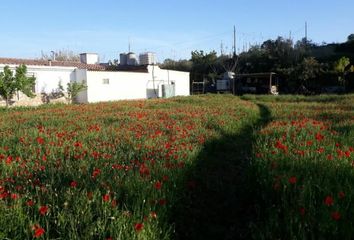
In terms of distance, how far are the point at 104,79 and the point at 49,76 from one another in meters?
5.09

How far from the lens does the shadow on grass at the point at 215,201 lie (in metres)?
4.87

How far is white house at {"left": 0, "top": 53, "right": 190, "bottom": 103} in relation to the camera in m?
31.7

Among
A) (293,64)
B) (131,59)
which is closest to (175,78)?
(131,59)

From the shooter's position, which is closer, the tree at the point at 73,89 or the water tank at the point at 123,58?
the tree at the point at 73,89

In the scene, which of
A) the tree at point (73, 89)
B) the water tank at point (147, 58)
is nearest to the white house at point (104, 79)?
the tree at point (73, 89)

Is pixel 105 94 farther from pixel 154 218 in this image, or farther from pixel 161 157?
pixel 154 218

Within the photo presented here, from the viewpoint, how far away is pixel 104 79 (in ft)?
117

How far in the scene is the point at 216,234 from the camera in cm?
482

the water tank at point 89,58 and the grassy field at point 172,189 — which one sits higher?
the water tank at point 89,58

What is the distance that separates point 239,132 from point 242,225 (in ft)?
23.5

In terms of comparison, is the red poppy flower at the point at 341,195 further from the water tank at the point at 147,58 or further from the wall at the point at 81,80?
the water tank at the point at 147,58

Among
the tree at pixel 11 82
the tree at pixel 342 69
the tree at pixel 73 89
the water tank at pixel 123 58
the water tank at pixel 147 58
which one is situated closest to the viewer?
the tree at pixel 11 82

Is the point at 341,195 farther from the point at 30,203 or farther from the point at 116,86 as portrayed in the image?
the point at 116,86

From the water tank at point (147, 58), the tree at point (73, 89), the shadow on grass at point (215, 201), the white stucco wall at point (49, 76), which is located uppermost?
the water tank at point (147, 58)
